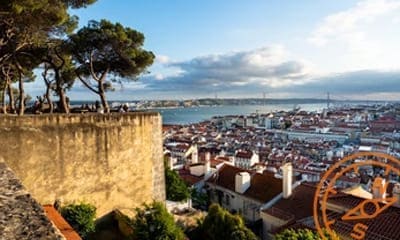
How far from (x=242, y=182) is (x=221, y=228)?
9.12 meters

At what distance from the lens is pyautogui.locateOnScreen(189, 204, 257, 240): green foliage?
36.0 feet

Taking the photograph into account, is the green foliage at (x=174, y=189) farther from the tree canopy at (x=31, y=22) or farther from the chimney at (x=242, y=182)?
the tree canopy at (x=31, y=22)

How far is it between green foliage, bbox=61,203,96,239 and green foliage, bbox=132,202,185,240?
4.23 feet

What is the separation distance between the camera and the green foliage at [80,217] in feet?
30.3

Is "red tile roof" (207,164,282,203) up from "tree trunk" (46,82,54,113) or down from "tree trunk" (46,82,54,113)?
down

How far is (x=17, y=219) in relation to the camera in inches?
79.7

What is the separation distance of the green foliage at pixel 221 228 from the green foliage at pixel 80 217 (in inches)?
139

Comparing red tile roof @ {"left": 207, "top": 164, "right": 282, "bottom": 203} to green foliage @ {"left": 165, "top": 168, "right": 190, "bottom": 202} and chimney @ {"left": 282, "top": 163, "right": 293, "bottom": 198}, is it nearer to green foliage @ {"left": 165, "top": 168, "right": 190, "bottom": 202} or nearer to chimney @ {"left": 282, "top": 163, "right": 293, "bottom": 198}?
chimney @ {"left": 282, "top": 163, "right": 293, "bottom": 198}

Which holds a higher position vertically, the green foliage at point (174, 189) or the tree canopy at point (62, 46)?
the tree canopy at point (62, 46)

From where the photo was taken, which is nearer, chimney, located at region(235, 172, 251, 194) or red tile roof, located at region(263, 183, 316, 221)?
red tile roof, located at region(263, 183, 316, 221)

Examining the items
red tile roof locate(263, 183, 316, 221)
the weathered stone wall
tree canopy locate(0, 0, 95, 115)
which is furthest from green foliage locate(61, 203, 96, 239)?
red tile roof locate(263, 183, 316, 221)

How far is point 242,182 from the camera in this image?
2012 centimetres

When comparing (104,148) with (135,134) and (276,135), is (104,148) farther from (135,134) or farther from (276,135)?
(276,135)

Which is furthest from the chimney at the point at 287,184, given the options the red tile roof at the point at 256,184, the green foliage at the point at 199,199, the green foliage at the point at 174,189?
the green foliage at the point at 199,199
